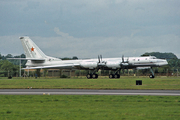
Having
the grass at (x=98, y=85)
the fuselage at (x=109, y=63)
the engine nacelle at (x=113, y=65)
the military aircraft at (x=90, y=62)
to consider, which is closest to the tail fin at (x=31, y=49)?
the military aircraft at (x=90, y=62)

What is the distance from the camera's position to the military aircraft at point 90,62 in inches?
2000

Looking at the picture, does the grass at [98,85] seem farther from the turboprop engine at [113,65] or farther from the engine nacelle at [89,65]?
the engine nacelle at [89,65]

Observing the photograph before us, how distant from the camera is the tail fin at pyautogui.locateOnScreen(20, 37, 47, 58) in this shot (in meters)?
62.1

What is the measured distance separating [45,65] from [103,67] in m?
14.3

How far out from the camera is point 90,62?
5519 centimetres

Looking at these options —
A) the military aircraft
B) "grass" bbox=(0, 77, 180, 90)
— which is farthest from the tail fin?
"grass" bbox=(0, 77, 180, 90)

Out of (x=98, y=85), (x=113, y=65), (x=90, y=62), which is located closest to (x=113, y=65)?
(x=113, y=65)

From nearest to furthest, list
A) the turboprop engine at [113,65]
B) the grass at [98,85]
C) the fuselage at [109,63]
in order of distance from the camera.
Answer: the grass at [98,85], the fuselage at [109,63], the turboprop engine at [113,65]

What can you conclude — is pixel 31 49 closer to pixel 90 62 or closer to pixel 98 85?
pixel 90 62

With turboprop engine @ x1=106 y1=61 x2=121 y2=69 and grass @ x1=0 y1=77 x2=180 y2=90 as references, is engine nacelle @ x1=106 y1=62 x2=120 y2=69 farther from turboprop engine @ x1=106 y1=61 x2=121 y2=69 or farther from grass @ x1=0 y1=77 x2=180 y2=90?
grass @ x1=0 y1=77 x2=180 y2=90

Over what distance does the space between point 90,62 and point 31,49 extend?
1569cm

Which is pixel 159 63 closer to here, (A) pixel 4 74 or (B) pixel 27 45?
(B) pixel 27 45

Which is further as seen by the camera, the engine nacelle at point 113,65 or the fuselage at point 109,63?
the engine nacelle at point 113,65
